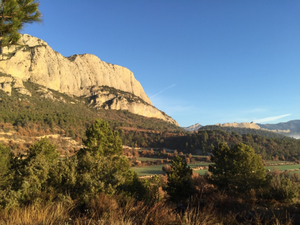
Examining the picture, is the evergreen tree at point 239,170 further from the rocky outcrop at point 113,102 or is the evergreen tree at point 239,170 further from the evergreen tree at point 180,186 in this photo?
the rocky outcrop at point 113,102

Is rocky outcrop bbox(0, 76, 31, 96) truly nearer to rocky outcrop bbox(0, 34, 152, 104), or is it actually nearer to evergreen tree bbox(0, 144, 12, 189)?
rocky outcrop bbox(0, 34, 152, 104)

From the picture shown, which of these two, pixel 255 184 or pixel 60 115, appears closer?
pixel 255 184

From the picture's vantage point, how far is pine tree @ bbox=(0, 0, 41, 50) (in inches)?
246

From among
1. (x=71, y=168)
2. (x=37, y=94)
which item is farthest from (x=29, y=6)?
(x=37, y=94)

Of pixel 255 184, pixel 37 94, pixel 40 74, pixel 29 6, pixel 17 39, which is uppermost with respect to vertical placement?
pixel 40 74

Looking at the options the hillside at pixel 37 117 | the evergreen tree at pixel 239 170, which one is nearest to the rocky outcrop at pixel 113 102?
the hillside at pixel 37 117

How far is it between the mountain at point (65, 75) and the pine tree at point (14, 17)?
101985 millimetres

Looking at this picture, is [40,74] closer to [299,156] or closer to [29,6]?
[29,6]

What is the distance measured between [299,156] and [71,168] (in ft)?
393

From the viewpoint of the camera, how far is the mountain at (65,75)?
10719 centimetres

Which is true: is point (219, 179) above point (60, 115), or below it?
below

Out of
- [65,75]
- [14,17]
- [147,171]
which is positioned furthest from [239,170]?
[65,75]

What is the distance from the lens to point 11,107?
253ft

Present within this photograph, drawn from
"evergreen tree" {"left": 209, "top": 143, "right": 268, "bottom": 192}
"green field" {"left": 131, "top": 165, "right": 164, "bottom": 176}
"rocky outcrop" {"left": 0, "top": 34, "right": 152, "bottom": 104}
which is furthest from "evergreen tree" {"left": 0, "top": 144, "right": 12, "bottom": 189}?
"rocky outcrop" {"left": 0, "top": 34, "right": 152, "bottom": 104}
